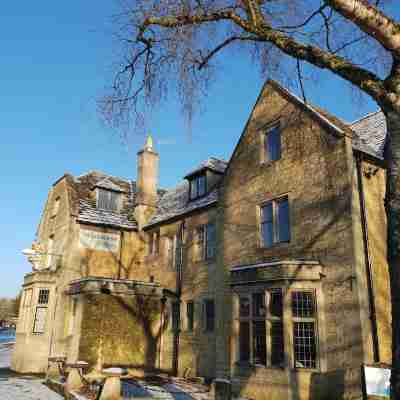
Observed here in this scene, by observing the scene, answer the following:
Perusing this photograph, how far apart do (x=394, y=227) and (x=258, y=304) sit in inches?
342

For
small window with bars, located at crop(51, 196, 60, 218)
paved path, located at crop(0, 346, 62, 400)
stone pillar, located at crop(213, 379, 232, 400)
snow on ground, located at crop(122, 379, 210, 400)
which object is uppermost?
small window with bars, located at crop(51, 196, 60, 218)

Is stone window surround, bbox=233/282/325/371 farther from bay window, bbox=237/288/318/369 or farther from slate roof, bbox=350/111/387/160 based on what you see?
slate roof, bbox=350/111/387/160

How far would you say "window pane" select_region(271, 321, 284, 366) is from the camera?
13.0m

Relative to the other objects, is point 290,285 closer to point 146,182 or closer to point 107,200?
point 146,182

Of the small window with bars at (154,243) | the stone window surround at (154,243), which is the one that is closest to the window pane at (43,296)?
the stone window surround at (154,243)

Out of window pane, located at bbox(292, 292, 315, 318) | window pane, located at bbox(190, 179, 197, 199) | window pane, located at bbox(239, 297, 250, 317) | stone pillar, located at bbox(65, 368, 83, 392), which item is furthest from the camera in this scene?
window pane, located at bbox(190, 179, 197, 199)

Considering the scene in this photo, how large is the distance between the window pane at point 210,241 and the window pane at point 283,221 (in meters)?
4.54

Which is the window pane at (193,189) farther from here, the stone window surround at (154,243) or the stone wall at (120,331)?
the stone wall at (120,331)

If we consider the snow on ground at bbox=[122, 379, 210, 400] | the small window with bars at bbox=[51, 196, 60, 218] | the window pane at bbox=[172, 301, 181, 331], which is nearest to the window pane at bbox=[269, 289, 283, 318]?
the snow on ground at bbox=[122, 379, 210, 400]

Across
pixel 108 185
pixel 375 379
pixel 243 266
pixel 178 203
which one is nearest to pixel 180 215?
pixel 178 203

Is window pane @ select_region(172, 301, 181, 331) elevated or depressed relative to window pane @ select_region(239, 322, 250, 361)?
elevated

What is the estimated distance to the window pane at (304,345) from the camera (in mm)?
12430

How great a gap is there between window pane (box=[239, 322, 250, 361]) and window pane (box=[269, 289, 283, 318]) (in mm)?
1435

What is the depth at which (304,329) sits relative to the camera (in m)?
12.8
